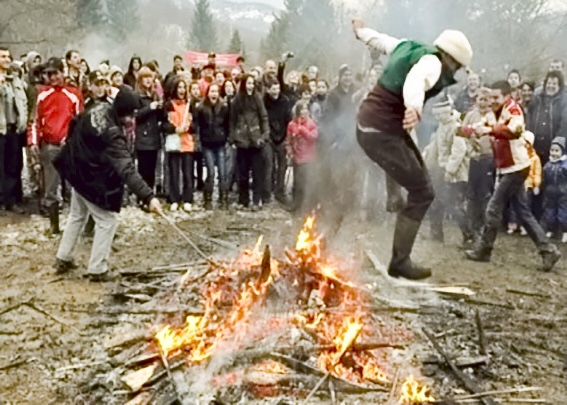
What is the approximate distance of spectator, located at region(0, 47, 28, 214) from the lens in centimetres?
1002

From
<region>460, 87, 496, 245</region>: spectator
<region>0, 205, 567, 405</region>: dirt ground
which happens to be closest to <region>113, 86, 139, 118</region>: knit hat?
<region>0, 205, 567, 405</region>: dirt ground

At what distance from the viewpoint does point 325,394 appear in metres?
4.47

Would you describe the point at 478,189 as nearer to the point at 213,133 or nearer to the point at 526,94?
the point at 526,94

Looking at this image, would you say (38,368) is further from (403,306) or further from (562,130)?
(562,130)

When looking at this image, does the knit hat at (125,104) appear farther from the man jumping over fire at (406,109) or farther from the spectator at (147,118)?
the spectator at (147,118)

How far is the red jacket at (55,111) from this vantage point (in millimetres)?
9664

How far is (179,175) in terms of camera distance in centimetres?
1116

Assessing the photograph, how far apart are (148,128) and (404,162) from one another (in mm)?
5709

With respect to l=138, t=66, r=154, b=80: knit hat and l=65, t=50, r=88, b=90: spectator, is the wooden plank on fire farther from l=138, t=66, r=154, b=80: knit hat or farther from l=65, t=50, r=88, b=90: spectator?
l=65, t=50, r=88, b=90: spectator

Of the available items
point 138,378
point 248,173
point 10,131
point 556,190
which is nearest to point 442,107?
point 556,190

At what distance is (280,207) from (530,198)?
410 cm

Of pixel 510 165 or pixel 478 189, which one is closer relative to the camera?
pixel 510 165

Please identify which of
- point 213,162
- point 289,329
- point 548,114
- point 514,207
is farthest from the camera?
point 213,162

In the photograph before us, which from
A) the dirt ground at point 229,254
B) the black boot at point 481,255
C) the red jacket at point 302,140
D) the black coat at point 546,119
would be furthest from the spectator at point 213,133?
the black coat at point 546,119
